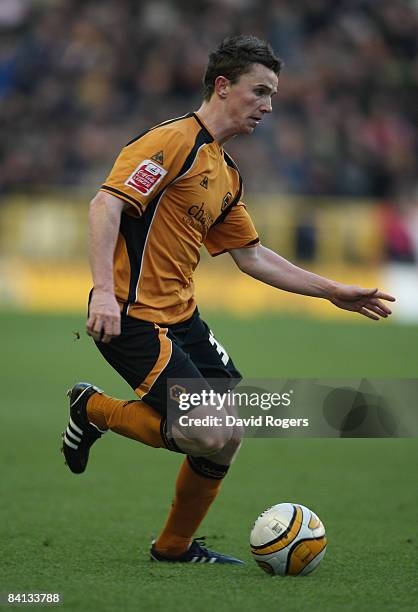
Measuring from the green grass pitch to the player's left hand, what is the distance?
1117mm

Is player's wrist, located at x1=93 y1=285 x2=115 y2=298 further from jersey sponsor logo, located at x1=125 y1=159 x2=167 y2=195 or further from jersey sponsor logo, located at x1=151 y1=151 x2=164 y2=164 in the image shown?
jersey sponsor logo, located at x1=151 y1=151 x2=164 y2=164

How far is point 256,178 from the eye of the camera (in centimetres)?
2081

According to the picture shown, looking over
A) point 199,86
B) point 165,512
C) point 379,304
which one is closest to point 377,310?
point 379,304

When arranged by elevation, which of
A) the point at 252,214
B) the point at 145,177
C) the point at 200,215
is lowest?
the point at 200,215

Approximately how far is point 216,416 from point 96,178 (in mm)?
16878

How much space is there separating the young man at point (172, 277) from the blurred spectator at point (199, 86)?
15641 millimetres

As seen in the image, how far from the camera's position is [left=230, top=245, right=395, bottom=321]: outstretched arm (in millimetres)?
5250

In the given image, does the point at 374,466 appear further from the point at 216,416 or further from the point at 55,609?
the point at 55,609

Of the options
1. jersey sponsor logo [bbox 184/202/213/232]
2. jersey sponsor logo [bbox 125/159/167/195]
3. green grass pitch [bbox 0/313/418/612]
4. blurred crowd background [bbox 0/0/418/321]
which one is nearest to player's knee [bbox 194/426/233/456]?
green grass pitch [bbox 0/313/418/612]

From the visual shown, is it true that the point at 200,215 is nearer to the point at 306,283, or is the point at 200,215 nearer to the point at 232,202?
the point at 232,202

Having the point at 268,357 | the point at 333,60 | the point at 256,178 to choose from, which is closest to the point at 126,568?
the point at 268,357

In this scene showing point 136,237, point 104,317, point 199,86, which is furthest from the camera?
point 199,86

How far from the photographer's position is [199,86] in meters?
22.2

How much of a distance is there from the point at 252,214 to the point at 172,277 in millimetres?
14735
